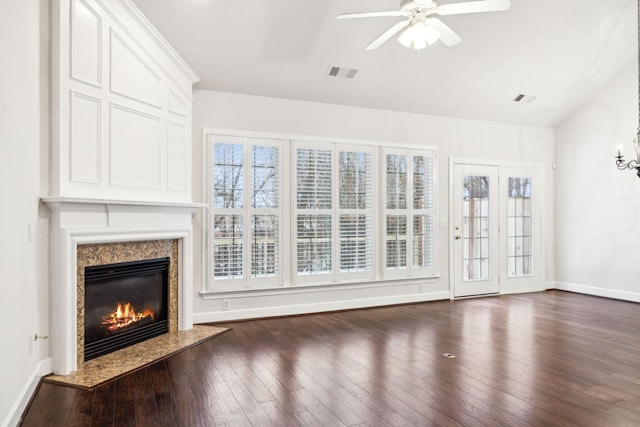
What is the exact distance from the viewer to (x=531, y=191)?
725 centimetres

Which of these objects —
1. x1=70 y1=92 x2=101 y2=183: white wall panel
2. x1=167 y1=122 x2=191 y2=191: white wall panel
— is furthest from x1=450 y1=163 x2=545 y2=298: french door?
x1=70 y1=92 x2=101 y2=183: white wall panel

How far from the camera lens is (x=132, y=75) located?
12.5 ft

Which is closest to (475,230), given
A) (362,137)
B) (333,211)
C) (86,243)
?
(362,137)

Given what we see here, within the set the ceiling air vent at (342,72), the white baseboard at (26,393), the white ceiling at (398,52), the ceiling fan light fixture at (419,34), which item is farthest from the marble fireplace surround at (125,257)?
the ceiling fan light fixture at (419,34)

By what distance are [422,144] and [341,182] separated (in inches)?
60.5

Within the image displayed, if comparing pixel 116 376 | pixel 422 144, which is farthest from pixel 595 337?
pixel 116 376

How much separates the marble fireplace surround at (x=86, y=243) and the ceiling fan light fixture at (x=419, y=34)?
2.68 metres

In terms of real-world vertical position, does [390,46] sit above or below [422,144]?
above

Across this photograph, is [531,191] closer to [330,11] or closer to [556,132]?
[556,132]

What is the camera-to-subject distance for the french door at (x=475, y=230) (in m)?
6.52

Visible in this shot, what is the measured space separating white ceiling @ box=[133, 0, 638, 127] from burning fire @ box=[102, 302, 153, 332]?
2690 mm

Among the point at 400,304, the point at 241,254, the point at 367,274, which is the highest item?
the point at 241,254

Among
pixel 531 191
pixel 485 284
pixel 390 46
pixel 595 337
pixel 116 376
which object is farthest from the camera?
pixel 531 191

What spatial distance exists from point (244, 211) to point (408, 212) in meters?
2.46
